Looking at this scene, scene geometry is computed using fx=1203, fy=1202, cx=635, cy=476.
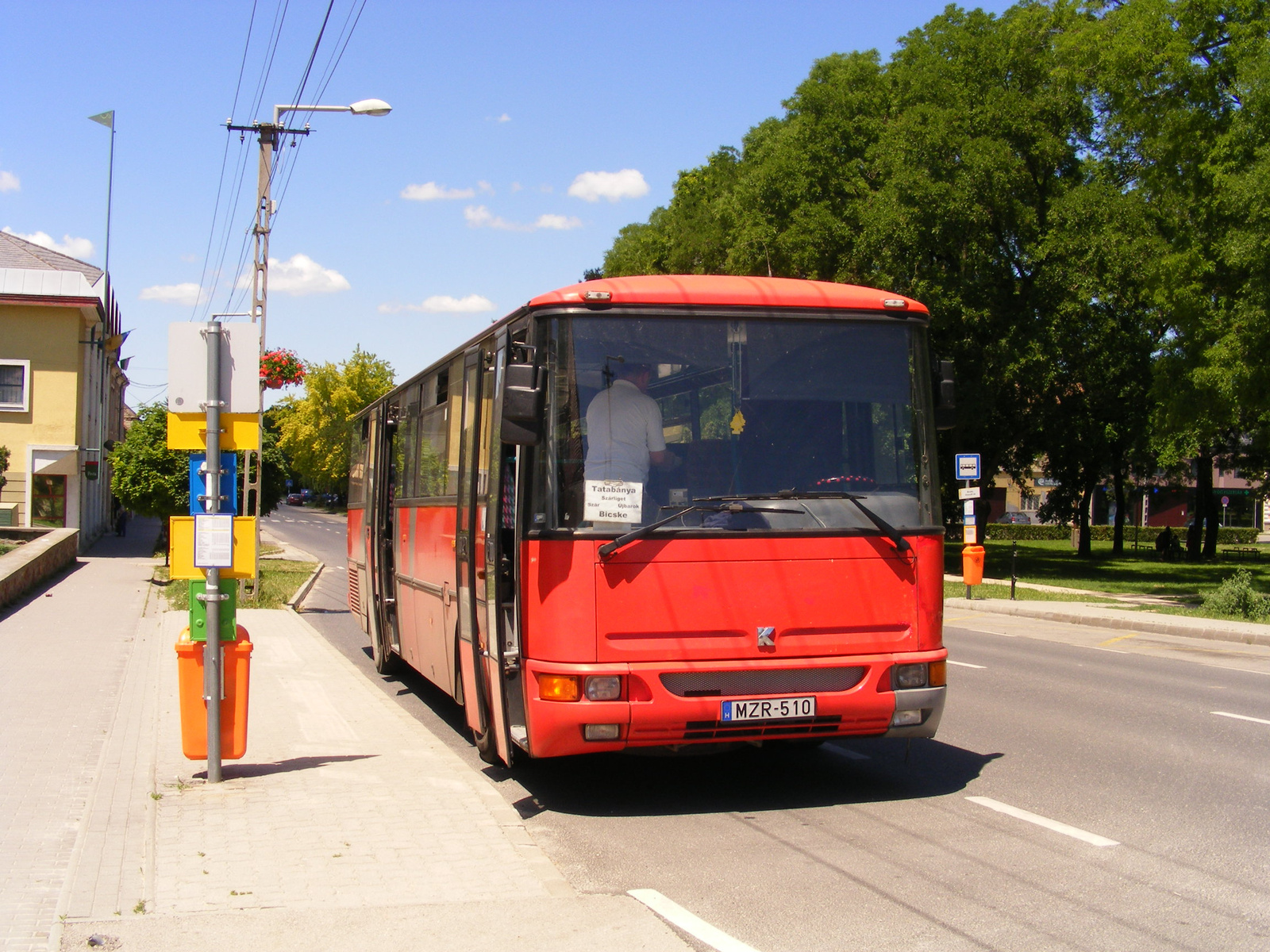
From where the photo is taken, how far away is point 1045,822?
22.1 ft

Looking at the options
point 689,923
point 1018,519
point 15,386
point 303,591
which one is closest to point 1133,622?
point 303,591

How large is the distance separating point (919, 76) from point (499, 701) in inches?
1176

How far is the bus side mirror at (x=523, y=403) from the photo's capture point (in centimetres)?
654

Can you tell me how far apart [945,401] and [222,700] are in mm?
5003

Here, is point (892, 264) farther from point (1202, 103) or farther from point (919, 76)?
point (1202, 103)

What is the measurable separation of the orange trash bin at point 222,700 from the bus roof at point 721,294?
3078mm

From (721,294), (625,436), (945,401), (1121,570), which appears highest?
(721,294)

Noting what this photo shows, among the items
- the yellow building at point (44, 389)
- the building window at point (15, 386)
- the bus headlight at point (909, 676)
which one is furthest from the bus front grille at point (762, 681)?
the building window at point (15, 386)

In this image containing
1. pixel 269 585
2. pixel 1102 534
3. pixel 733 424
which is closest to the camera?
pixel 733 424

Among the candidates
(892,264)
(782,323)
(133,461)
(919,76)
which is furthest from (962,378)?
(782,323)

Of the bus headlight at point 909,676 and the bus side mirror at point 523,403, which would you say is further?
the bus headlight at point 909,676

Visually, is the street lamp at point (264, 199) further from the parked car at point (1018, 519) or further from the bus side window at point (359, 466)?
the parked car at point (1018, 519)

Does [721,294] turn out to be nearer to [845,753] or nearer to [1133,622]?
[845,753]

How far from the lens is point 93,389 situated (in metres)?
42.8
